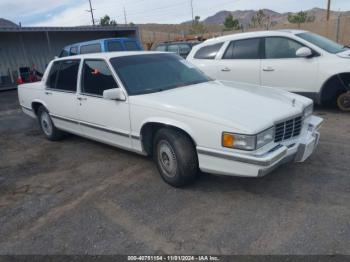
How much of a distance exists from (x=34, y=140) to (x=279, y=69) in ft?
16.7

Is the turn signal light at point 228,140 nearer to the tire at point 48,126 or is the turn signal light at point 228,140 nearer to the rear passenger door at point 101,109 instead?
the rear passenger door at point 101,109

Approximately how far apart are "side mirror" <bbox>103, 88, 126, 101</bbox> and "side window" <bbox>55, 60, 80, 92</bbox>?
1.20 meters

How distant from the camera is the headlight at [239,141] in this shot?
10.1 feet

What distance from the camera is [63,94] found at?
5242mm

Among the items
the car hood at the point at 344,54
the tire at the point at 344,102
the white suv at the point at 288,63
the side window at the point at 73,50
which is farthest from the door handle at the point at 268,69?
the side window at the point at 73,50

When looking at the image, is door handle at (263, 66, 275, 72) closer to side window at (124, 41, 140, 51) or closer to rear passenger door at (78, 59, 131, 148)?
rear passenger door at (78, 59, 131, 148)

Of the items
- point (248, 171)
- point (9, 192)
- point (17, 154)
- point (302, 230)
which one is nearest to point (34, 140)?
point (17, 154)

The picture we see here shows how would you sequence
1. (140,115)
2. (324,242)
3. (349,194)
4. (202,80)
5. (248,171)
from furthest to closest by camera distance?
1. (202,80)
2. (140,115)
3. (349,194)
4. (248,171)
5. (324,242)

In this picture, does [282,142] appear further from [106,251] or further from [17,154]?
[17,154]

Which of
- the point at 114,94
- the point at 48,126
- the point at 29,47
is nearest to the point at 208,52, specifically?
the point at 48,126

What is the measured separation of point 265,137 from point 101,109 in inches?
91.2

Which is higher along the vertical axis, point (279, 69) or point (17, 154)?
point (279, 69)

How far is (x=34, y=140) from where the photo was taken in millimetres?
6422

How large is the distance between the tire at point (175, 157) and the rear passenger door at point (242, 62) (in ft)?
12.5
